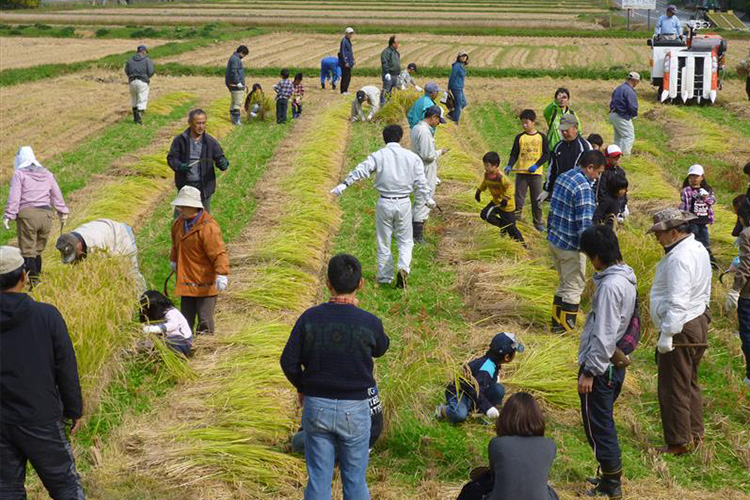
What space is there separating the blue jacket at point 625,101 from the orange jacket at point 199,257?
950 centimetres

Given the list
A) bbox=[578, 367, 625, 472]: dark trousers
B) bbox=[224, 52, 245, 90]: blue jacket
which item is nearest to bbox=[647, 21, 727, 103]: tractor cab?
bbox=[224, 52, 245, 90]: blue jacket

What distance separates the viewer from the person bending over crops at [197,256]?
764 centimetres

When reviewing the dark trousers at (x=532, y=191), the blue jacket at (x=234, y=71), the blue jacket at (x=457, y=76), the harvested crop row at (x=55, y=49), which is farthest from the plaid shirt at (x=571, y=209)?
the harvested crop row at (x=55, y=49)

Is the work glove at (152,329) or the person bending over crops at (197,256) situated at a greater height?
the person bending over crops at (197,256)

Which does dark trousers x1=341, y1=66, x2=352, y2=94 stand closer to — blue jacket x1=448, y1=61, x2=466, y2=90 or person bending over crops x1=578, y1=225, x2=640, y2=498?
blue jacket x1=448, y1=61, x2=466, y2=90

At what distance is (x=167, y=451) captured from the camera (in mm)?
6090

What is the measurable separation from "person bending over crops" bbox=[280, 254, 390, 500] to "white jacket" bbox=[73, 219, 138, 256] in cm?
432

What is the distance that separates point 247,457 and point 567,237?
3.76 meters

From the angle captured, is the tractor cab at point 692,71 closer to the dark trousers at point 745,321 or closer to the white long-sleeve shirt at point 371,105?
the white long-sleeve shirt at point 371,105

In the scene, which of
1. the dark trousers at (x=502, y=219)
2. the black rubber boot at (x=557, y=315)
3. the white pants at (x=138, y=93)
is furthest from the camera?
the white pants at (x=138, y=93)

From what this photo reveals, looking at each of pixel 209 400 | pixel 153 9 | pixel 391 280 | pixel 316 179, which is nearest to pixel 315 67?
pixel 316 179

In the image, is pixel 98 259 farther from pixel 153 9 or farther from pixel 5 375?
pixel 153 9

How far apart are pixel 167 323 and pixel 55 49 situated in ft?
112

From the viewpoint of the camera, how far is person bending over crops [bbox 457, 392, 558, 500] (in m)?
4.33
